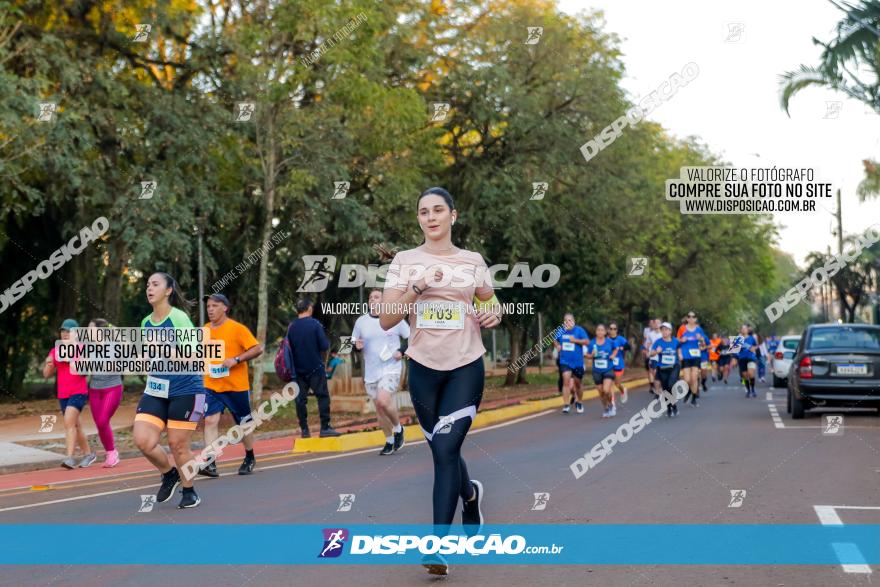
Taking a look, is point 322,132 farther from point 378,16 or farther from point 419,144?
point 419,144

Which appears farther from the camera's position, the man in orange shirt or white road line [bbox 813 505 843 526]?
the man in orange shirt

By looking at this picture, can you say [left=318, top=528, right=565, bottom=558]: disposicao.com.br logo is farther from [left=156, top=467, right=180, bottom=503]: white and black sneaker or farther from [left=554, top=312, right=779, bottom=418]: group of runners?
[left=554, top=312, right=779, bottom=418]: group of runners

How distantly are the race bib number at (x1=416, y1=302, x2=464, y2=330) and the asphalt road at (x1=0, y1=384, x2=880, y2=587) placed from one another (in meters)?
1.39

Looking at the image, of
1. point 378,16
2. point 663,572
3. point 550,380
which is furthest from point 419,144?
point 663,572

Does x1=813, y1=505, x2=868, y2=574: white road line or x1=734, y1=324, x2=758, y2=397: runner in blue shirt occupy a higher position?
x1=734, y1=324, x2=758, y2=397: runner in blue shirt

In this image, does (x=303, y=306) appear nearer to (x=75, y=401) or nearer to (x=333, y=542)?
(x=75, y=401)

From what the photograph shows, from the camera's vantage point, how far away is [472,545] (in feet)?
23.7

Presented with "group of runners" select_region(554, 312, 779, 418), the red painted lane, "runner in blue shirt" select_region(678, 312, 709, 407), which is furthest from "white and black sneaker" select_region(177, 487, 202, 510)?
"runner in blue shirt" select_region(678, 312, 709, 407)

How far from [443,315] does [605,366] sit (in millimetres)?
15330

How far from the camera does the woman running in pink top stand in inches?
237

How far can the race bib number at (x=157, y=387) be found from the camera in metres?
9.15

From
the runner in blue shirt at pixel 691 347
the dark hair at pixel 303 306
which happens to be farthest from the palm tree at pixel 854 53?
the dark hair at pixel 303 306

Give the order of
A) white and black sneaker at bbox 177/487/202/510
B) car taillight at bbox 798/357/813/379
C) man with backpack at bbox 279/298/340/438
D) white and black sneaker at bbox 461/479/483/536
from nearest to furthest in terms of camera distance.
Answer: white and black sneaker at bbox 461/479/483/536 → white and black sneaker at bbox 177/487/202/510 → man with backpack at bbox 279/298/340/438 → car taillight at bbox 798/357/813/379

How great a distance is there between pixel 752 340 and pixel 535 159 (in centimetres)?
768
